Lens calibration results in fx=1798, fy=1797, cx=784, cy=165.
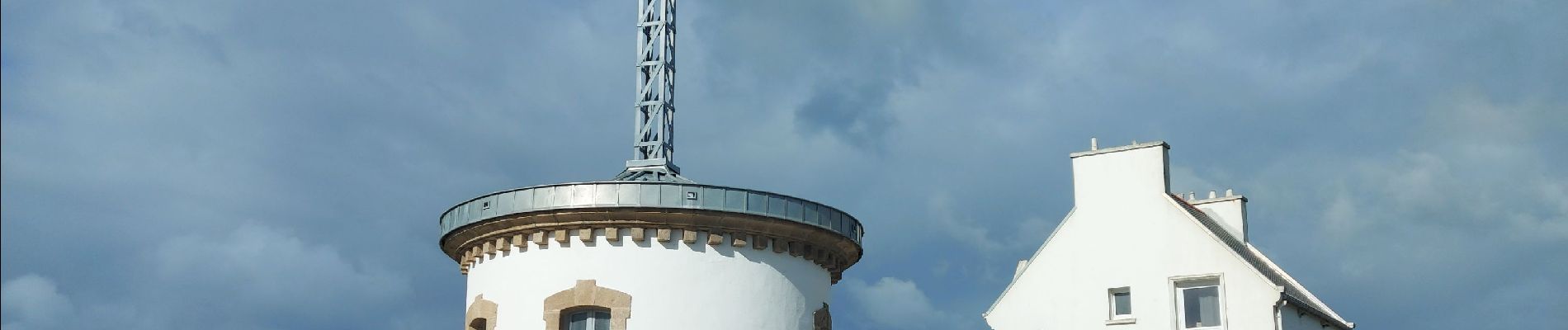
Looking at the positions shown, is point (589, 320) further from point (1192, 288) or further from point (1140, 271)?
point (1192, 288)

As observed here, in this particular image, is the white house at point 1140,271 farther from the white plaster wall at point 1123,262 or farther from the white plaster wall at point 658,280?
the white plaster wall at point 658,280

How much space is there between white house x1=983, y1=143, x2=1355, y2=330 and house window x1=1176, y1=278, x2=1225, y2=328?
0.02m

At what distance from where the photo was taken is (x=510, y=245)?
3662 cm

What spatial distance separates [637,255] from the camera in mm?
35562

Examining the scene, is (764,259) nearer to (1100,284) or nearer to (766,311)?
(766,311)

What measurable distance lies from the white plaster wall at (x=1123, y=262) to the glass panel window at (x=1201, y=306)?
0.30 metres

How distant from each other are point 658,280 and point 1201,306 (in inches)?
418

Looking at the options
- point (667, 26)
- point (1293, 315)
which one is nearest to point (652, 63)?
point (667, 26)

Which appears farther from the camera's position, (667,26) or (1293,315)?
(667,26)

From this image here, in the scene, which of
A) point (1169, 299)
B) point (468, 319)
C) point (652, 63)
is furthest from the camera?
point (652, 63)

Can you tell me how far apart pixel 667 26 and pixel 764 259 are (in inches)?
260

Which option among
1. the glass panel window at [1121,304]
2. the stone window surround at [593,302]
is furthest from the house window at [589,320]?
the glass panel window at [1121,304]

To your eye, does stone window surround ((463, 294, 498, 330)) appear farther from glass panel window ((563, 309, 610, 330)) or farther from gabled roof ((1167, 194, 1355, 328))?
gabled roof ((1167, 194, 1355, 328))

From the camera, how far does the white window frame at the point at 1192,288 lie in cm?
3453
